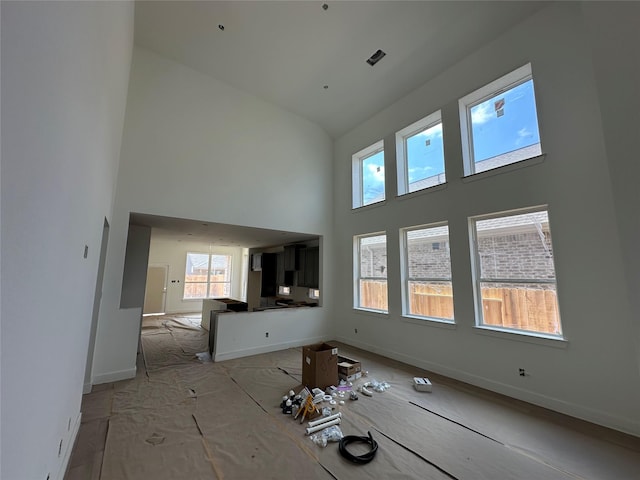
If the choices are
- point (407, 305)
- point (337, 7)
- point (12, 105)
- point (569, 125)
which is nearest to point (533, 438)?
point (407, 305)

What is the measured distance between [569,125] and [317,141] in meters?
4.58

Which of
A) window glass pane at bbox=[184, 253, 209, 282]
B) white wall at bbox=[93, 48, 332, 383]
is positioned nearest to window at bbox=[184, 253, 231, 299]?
window glass pane at bbox=[184, 253, 209, 282]

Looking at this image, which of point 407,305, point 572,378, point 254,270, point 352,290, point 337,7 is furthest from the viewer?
point 254,270

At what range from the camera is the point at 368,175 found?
19.5ft

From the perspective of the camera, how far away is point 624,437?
245cm

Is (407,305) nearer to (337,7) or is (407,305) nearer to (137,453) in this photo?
(137,453)

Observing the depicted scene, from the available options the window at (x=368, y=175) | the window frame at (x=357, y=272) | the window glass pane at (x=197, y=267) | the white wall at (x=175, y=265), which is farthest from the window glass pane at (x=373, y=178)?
the window glass pane at (x=197, y=267)

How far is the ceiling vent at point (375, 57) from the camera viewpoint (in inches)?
168

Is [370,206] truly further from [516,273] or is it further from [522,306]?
[522,306]

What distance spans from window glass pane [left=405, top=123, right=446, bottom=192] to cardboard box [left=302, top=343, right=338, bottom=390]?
324 centimetres

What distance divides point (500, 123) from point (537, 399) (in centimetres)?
362

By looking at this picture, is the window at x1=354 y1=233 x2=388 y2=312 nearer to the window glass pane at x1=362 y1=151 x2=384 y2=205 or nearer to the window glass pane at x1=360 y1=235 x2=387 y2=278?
the window glass pane at x1=360 y1=235 x2=387 y2=278

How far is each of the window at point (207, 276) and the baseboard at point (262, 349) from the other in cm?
630

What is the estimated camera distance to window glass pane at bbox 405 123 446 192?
4.53 meters
